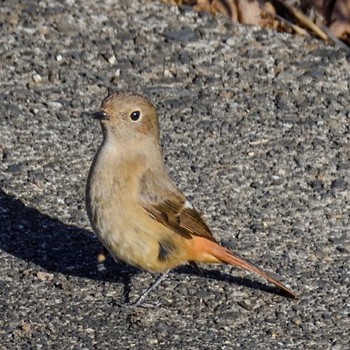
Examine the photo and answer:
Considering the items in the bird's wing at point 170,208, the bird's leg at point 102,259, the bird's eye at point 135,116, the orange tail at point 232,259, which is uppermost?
the bird's eye at point 135,116

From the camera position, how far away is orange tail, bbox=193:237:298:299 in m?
6.52

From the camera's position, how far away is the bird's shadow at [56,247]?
6824 mm

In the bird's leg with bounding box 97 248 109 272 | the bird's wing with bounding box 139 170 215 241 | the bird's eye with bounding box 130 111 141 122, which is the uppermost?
the bird's eye with bounding box 130 111 141 122

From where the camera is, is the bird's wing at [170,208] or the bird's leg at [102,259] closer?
the bird's wing at [170,208]

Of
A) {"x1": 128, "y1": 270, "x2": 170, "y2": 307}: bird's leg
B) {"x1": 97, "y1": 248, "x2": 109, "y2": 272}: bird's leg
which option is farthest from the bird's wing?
{"x1": 97, "y1": 248, "x2": 109, "y2": 272}: bird's leg

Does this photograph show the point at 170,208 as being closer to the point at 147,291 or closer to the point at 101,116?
the point at 147,291

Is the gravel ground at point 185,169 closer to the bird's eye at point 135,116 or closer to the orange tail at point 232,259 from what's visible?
the orange tail at point 232,259

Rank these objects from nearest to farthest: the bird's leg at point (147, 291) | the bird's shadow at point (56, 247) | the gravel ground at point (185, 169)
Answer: the gravel ground at point (185, 169) < the bird's leg at point (147, 291) < the bird's shadow at point (56, 247)

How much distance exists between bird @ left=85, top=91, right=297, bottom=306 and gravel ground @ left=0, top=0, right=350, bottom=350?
24cm

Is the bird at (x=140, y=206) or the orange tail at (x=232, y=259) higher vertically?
the bird at (x=140, y=206)

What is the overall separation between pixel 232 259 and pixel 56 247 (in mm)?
1090

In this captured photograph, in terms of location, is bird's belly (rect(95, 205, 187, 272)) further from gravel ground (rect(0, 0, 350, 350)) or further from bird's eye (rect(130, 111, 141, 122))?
bird's eye (rect(130, 111, 141, 122))

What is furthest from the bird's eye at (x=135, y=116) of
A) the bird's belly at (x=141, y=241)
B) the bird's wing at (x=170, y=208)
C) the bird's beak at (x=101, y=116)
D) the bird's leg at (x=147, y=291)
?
the bird's leg at (x=147, y=291)

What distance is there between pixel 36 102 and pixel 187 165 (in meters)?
1.25
